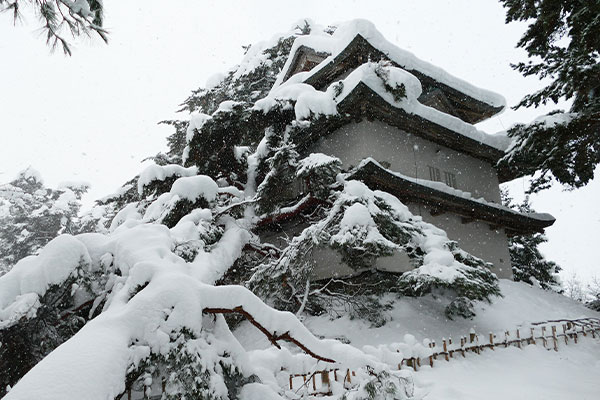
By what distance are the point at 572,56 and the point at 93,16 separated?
8.43 meters

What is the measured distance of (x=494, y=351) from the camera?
8430 millimetres

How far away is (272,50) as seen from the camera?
20531 mm

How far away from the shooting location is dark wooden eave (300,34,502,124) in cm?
1374

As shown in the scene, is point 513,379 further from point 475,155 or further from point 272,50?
point 272,50

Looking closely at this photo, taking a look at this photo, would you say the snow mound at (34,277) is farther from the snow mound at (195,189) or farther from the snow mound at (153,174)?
the snow mound at (153,174)

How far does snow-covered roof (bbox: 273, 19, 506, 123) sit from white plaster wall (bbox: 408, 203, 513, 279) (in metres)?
5.61

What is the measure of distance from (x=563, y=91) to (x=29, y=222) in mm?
27509

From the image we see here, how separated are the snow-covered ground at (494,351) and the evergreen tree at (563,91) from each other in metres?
3.69

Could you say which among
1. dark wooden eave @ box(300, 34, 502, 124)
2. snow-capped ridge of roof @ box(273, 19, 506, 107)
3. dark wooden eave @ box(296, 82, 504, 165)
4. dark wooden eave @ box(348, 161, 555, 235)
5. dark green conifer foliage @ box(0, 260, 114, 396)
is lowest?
dark green conifer foliage @ box(0, 260, 114, 396)

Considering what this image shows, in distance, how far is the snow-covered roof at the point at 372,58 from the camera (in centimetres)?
1355

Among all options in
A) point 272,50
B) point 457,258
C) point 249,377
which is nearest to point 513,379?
point 457,258

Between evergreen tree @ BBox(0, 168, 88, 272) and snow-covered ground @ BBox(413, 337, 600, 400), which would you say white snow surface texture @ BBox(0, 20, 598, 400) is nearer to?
snow-covered ground @ BBox(413, 337, 600, 400)

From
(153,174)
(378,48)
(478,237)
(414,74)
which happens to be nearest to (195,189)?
(153,174)

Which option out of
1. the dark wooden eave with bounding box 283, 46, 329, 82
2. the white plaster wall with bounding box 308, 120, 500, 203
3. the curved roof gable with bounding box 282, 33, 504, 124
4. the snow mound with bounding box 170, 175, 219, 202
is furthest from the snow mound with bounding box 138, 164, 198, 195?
the dark wooden eave with bounding box 283, 46, 329, 82
